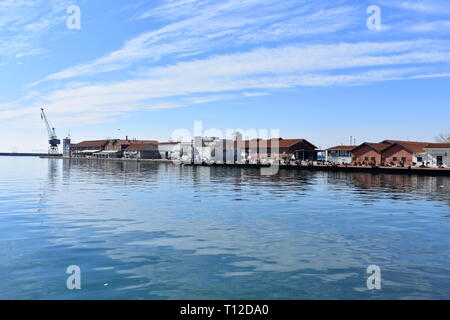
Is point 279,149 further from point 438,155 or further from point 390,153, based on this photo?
point 438,155

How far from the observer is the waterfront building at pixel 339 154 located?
90.1 m

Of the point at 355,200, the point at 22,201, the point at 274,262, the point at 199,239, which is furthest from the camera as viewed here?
the point at 355,200

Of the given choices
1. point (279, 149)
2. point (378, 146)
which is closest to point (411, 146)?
point (378, 146)

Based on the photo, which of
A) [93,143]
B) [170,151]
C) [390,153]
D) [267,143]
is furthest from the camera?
[93,143]

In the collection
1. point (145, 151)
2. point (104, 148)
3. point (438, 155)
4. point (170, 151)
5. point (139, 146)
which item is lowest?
point (438, 155)

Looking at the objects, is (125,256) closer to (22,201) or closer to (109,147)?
(22,201)

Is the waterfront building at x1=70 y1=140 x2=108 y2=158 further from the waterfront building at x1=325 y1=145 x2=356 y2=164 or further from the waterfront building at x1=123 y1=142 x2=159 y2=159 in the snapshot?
the waterfront building at x1=325 y1=145 x2=356 y2=164

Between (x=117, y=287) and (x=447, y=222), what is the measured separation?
17.7 metres

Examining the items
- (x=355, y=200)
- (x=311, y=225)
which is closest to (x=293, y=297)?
(x=311, y=225)

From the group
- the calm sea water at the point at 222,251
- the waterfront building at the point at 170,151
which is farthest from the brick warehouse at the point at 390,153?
the waterfront building at the point at 170,151

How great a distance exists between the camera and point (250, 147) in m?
109

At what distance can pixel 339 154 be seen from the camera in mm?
93062
